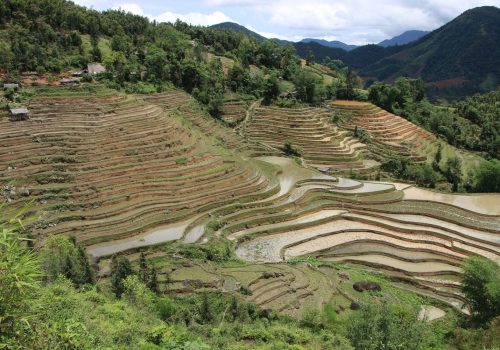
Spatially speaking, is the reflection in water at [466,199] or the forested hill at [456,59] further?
the forested hill at [456,59]

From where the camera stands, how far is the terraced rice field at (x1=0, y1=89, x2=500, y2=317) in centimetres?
1844

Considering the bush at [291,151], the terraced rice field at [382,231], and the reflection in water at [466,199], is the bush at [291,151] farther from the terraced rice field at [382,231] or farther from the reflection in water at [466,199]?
the reflection in water at [466,199]

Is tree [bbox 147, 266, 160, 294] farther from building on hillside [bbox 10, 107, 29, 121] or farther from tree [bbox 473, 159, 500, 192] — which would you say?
tree [bbox 473, 159, 500, 192]

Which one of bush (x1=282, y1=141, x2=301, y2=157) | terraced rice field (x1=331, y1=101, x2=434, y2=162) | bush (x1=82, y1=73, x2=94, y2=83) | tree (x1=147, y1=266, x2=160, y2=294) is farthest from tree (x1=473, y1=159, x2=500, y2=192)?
bush (x1=82, y1=73, x2=94, y2=83)

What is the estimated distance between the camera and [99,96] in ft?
95.1

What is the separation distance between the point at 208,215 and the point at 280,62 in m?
40.5

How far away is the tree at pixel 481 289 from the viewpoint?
48.6 feet

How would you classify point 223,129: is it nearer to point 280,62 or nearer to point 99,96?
point 99,96

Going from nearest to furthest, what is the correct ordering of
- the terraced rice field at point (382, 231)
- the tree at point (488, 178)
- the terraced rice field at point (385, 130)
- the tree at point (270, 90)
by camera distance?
the terraced rice field at point (382, 231) → the tree at point (488, 178) → the terraced rice field at point (385, 130) → the tree at point (270, 90)

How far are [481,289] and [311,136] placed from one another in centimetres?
2406

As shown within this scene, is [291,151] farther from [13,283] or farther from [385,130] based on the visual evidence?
[13,283]

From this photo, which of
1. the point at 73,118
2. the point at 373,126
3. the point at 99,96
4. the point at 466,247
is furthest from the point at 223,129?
the point at 466,247

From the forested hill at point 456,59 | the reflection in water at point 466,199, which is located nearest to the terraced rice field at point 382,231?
the reflection in water at point 466,199

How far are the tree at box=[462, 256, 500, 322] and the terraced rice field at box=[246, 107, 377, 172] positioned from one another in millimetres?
18396
